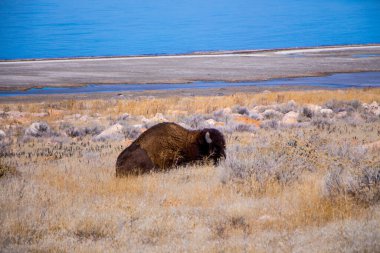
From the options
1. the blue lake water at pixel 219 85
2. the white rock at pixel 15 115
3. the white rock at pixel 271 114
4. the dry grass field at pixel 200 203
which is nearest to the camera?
the dry grass field at pixel 200 203

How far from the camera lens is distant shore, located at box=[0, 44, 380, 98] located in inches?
1724

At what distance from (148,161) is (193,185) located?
3.76 ft

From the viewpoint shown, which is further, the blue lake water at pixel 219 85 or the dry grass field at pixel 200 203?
the blue lake water at pixel 219 85

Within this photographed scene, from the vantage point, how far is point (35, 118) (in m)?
21.3

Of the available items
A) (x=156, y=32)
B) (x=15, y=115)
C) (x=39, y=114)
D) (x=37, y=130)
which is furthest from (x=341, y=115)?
(x=156, y=32)

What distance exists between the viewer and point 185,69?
51.7m

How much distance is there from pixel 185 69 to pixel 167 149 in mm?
43234

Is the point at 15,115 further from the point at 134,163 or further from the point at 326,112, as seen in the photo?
the point at 134,163

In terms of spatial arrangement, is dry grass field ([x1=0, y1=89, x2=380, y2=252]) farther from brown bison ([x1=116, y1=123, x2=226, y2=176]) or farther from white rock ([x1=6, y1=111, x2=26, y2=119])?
white rock ([x1=6, y1=111, x2=26, y2=119])

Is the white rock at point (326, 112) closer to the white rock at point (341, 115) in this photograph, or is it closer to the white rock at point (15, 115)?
the white rock at point (341, 115)

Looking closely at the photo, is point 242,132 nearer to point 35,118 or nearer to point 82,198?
point 82,198

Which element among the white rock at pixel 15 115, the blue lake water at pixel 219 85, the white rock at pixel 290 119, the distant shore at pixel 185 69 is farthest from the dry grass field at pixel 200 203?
the distant shore at pixel 185 69

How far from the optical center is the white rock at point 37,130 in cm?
1608

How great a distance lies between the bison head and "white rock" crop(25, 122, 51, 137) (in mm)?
8410
